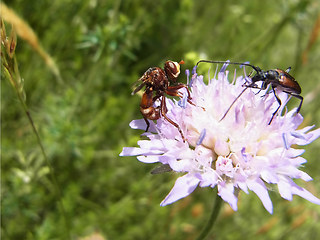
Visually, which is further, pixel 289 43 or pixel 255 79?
pixel 289 43

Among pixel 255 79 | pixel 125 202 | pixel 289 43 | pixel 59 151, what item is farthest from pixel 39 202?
pixel 289 43

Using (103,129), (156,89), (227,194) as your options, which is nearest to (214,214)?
(227,194)

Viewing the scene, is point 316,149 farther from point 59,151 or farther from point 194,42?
A: point 59,151

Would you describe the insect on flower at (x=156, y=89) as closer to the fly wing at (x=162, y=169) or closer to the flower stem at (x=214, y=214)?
the fly wing at (x=162, y=169)

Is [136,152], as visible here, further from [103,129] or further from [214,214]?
[103,129]

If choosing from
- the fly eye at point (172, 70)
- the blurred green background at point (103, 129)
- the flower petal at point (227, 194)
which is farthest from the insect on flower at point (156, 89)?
the blurred green background at point (103, 129)

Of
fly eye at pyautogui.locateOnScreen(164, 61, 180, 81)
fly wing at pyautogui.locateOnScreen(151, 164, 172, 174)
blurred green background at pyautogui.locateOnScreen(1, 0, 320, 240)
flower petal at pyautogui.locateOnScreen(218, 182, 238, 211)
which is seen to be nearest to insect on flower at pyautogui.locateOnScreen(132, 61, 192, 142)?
fly eye at pyautogui.locateOnScreen(164, 61, 180, 81)
